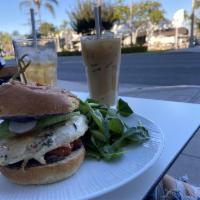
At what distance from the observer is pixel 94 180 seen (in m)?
0.61

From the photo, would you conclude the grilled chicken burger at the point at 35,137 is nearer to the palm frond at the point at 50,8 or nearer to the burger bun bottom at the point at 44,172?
the burger bun bottom at the point at 44,172

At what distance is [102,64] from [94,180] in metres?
0.67

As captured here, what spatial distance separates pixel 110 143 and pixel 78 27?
690 inches

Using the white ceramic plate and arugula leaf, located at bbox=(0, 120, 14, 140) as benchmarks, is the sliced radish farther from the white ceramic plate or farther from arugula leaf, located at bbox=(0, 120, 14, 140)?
the white ceramic plate

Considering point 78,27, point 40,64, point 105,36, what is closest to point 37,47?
point 40,64

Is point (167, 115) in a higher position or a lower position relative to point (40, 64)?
lower

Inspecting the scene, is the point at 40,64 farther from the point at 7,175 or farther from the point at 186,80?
the point at 186,80

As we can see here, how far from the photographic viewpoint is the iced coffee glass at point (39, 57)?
1227mm

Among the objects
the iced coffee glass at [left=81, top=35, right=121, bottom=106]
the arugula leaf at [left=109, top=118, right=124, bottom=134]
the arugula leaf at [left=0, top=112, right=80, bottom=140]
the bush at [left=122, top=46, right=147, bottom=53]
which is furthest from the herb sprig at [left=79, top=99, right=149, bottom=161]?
the bush at [left=122, top=46, right=147, bottom=53]

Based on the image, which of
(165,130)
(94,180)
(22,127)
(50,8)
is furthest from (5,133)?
(50,8)

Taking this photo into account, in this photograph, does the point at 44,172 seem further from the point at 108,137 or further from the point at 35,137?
the point at 108,137

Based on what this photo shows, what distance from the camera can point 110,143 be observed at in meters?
0.75

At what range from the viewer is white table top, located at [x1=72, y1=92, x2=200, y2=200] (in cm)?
61

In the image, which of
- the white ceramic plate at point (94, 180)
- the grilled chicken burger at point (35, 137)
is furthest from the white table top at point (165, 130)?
the grilled chicken burger at point (35, 137)
